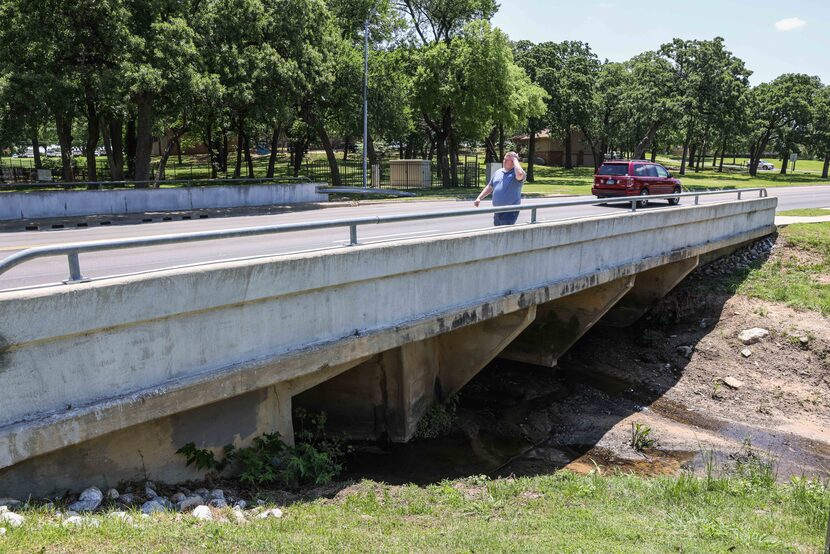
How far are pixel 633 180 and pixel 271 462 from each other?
658 inches

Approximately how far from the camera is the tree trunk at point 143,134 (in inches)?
891

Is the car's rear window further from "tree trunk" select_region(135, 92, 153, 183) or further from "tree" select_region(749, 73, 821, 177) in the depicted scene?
"tree" select_region(749, 73, 821, 177)

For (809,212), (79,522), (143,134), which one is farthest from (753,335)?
(143,134)

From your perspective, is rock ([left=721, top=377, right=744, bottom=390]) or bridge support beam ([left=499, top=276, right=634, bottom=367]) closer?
bridge support beam ([left=499, top=276, right=634, bottom=367])

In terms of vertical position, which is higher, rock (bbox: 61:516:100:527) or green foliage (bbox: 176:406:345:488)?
rock (bbox: 61:516:100:527)

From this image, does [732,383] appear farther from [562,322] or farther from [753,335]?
[562,322]

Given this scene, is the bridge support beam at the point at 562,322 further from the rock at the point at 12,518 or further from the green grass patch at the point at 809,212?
the green grass patch at the point at 809,212

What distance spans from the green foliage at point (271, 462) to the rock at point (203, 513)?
Result: 106cm

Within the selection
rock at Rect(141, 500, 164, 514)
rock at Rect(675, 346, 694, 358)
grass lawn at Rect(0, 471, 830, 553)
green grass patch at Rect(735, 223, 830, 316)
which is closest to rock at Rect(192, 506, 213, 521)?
grass lawn at Rect(0, 471, 830, 553)

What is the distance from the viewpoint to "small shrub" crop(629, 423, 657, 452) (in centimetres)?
1105

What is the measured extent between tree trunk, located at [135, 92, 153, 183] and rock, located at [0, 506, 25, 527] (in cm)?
2007

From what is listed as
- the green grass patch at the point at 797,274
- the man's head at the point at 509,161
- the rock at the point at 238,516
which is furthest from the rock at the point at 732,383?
the rock at the point at 238,516

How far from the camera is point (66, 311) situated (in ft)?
17.3

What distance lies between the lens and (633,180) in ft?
68.0
